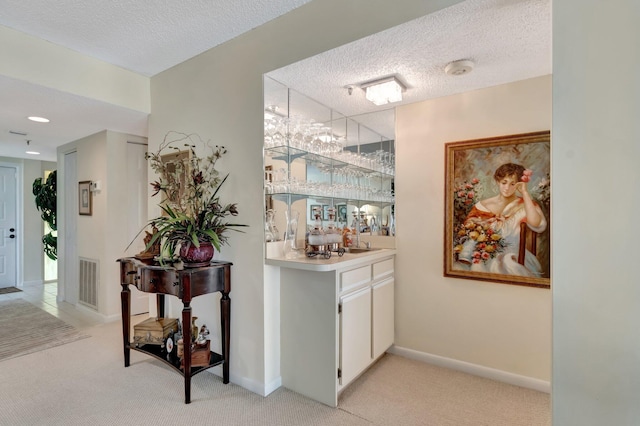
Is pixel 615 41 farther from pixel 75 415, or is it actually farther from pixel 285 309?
pixel 75 415

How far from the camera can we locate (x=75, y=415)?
2008mm

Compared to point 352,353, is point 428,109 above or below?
above

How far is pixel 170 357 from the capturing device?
2.43m

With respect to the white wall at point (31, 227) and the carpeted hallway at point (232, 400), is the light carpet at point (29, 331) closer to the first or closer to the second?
the carpeted hallway at point (232, 400)

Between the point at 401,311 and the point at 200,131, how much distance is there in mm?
2403

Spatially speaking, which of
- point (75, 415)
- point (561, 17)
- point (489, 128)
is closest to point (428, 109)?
point (489, 128)

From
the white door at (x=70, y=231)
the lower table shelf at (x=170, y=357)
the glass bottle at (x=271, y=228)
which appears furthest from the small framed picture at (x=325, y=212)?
the white door at (x=70, y=231)

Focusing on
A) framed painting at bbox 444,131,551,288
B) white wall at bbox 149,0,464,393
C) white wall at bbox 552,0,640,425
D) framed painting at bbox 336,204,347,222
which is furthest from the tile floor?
white wall at bbox 552,0,640,425

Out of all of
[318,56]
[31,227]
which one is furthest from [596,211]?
[31,227]

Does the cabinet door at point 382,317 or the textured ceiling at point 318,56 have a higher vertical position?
the textured ceiling at point 318,56

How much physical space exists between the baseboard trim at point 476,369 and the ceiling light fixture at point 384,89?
2181mm

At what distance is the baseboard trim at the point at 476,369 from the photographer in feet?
7.59

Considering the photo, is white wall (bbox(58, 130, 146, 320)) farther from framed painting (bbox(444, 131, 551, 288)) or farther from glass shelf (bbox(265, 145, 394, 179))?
framed painting (bbox(444, 131, 551, 288))

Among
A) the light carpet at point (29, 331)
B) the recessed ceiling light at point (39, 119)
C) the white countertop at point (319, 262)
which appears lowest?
the light carpet at point (29, 331)
